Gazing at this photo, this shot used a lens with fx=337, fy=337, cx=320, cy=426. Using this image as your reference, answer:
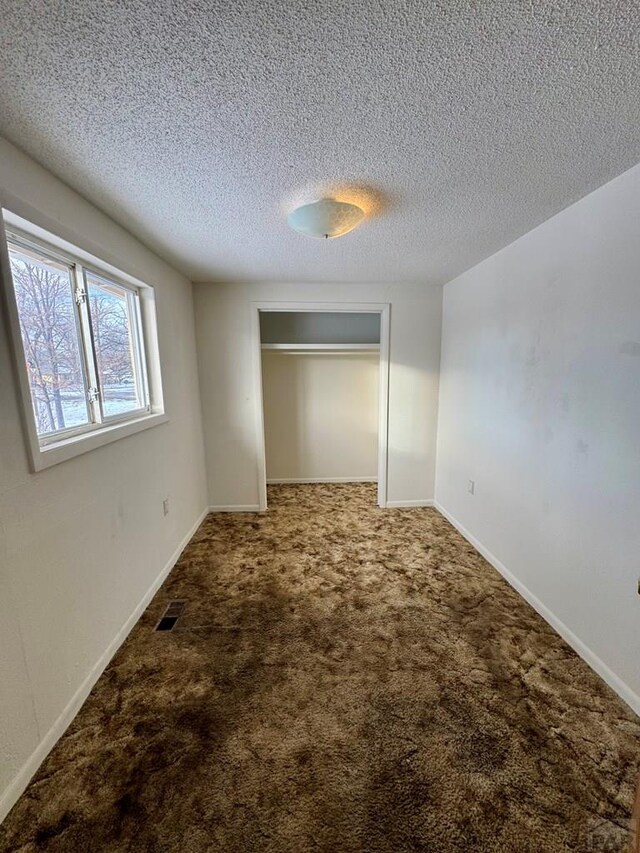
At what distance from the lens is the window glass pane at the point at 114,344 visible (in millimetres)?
1854

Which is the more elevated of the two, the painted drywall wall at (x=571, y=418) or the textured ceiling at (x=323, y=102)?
the textured ceiling at (x=323, y=102)

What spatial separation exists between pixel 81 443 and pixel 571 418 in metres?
2.44

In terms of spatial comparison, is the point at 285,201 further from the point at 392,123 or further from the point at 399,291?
the point at 399,291

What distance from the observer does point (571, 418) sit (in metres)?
1.80

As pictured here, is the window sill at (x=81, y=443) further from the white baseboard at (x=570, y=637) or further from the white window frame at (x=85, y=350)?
the white baseboard at (x=570, y=637)

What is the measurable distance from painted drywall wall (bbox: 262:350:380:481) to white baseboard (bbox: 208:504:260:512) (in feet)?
3.21

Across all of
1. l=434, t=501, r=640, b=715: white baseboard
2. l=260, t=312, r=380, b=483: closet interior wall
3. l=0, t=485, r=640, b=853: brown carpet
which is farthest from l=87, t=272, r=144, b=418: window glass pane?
l=434, t=501, r=640, b=715: white baseboard

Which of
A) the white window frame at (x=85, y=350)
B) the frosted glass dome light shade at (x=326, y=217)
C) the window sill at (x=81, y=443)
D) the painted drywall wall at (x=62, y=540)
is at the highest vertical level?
the frosted glass dome light shade at (x=326, y=217)

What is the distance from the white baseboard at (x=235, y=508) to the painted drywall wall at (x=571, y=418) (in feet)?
7.23

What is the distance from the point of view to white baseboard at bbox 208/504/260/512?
3.60m

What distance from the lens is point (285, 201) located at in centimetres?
173

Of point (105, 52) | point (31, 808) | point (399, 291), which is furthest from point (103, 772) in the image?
point (399, 291)

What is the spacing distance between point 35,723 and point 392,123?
2.51 meters

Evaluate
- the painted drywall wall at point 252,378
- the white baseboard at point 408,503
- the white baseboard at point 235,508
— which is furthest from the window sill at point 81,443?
the white baseboard at point 408,503
